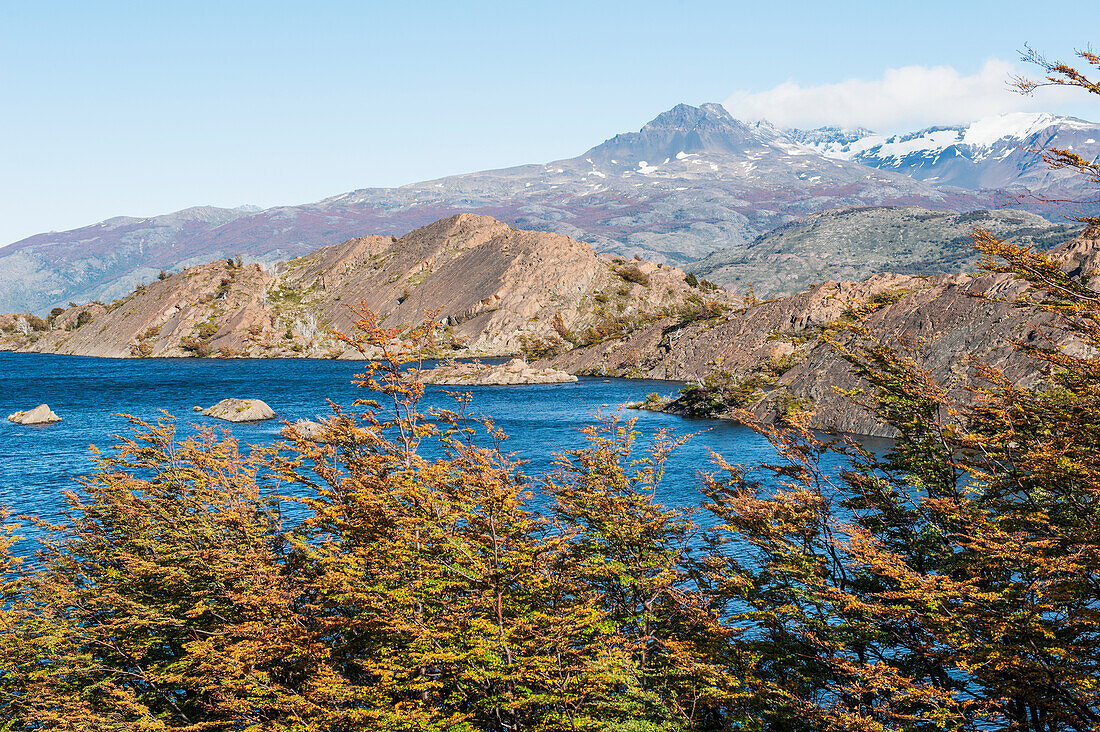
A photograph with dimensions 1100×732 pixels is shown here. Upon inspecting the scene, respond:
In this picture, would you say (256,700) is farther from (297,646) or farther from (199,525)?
(199,525)

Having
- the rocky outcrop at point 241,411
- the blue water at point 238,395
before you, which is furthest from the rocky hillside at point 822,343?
the rocky outcrop at point 241,411

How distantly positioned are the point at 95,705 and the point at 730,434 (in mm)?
53775

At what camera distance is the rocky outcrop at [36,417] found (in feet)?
240

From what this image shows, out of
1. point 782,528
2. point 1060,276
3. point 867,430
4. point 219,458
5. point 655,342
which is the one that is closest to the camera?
point 1060,276

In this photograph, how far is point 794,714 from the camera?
15742 millimetres

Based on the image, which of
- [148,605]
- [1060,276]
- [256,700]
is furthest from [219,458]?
[1060,276]

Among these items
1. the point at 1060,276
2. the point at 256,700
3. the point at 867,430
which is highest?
the point at 1060,276

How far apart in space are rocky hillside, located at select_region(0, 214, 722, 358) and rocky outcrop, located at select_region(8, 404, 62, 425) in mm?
69585

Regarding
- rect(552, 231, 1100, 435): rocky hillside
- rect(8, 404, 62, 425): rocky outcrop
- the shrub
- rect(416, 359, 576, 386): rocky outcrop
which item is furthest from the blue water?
the shrub

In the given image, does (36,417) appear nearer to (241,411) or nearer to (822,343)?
(241,411)

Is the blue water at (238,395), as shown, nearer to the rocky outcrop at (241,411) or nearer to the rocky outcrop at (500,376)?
the rocky outcrop at (241,411)

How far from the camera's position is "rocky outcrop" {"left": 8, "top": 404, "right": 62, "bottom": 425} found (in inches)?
2881

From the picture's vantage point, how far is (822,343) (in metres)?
76.3

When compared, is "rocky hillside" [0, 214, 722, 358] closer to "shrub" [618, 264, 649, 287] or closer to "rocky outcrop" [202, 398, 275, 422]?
"shrub" [618, 264, 649, 287]
